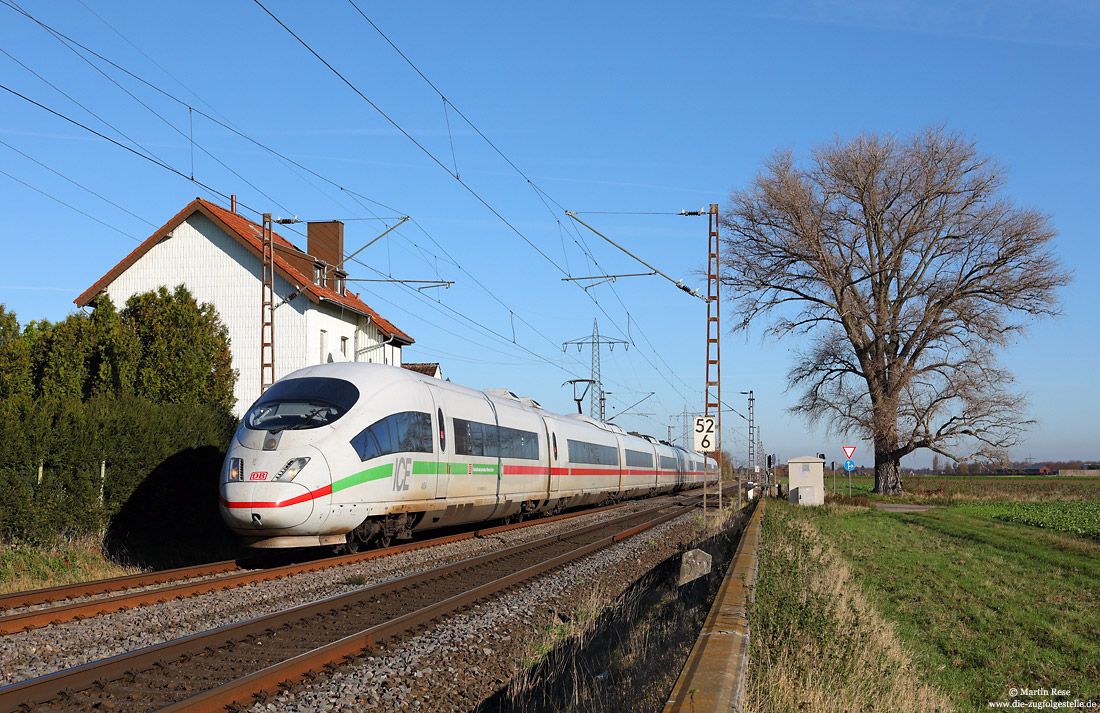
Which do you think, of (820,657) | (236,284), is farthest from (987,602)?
(236,284)

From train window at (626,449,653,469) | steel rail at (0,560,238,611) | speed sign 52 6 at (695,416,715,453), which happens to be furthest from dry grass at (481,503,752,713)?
train window at (626,449,653,469)

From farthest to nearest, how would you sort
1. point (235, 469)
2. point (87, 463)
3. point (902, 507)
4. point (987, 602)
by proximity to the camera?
point (902, 507), point (987, 602), point (87, 463), point (235, 469)

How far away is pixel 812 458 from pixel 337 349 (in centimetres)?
2005

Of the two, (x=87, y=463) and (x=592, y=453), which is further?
(x=592, y=453)

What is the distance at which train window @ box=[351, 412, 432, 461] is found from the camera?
1377 cm

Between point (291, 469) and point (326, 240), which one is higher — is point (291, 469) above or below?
below

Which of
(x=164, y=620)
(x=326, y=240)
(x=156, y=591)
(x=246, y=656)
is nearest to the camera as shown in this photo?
(x=246, y=656)

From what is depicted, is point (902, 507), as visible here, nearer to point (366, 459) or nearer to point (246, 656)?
point (366, 459)

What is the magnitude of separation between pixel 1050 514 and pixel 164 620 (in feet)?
114

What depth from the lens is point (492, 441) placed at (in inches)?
774

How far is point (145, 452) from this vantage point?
15.0 metres

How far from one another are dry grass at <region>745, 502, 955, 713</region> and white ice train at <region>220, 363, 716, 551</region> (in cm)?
620

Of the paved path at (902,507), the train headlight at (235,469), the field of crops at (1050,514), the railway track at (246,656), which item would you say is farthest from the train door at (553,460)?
the paved path at (902,507)

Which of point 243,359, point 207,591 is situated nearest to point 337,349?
point 243,359
